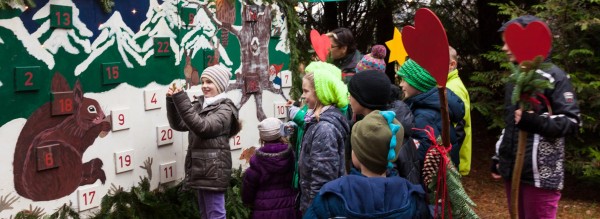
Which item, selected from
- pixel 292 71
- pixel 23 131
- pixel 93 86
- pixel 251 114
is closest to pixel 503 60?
pixel 292 71

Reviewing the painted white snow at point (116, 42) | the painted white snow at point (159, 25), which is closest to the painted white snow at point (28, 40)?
the painted white snow at point (116, 42)

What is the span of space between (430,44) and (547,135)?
4.78 ft

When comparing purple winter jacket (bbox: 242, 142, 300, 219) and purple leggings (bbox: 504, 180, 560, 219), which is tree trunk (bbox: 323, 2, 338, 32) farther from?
purple leggings (bbox: 504, 180, 560, 219)

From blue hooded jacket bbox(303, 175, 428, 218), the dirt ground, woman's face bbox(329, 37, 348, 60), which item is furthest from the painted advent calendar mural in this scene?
the dirt ground

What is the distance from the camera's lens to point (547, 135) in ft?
12.0

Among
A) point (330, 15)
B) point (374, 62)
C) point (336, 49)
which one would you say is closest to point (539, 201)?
point (374, 62)

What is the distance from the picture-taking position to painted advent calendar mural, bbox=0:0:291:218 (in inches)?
155

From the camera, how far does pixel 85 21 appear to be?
4332 mm

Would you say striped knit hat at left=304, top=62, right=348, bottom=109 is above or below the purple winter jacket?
above

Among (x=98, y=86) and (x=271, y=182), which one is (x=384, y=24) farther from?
(x=98, y=86)

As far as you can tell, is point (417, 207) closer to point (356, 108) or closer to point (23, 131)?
point (356, 108)

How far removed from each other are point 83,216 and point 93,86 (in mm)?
899

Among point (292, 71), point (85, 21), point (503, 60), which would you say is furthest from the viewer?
point (503, 60)

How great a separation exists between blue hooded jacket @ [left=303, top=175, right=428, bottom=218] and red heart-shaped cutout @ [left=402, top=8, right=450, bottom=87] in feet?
1.63
